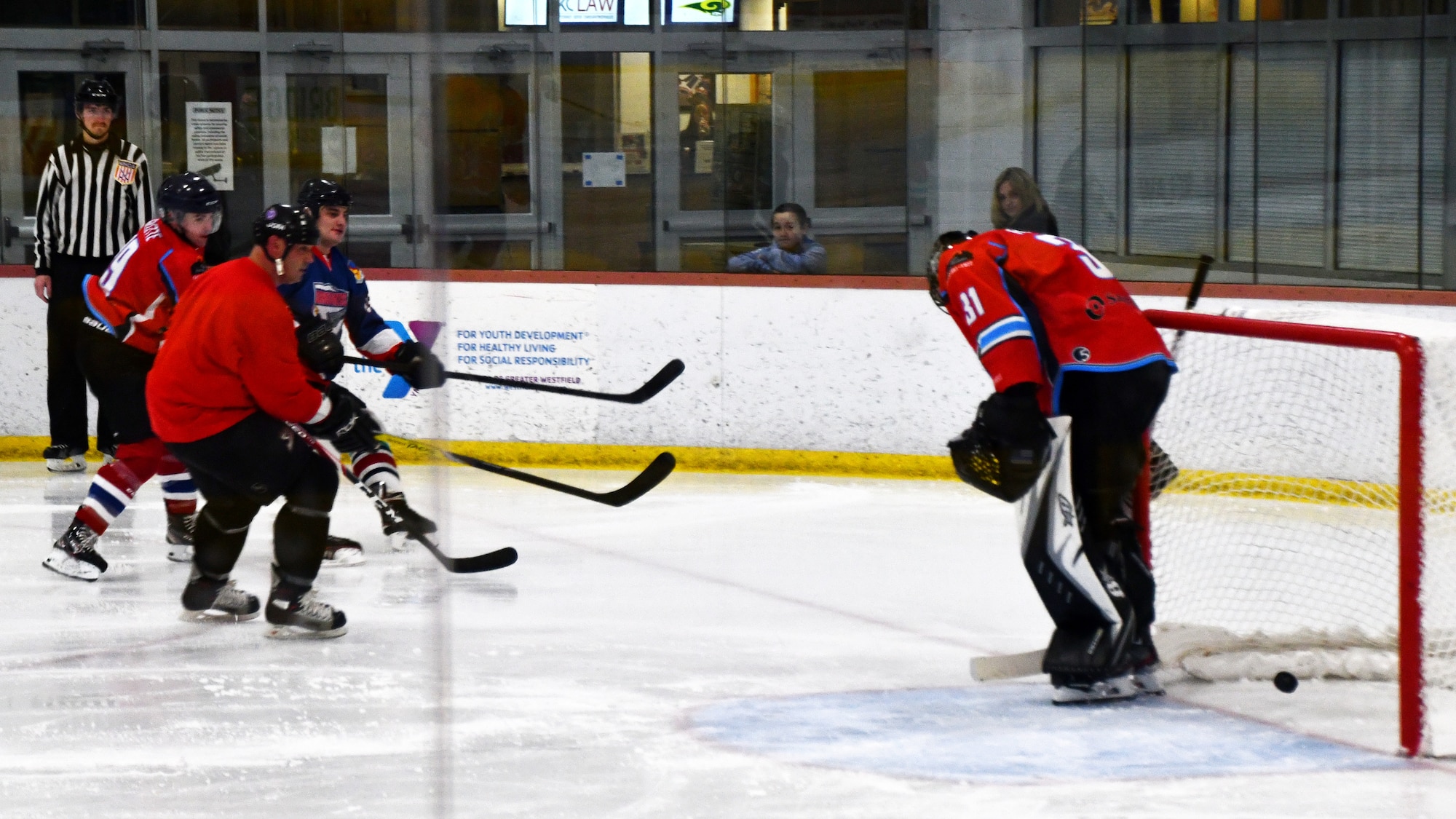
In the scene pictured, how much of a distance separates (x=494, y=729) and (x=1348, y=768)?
136 centimetres

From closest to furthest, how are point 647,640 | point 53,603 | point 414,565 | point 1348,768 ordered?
point 1348,768
point 647,640
point 53,603
point 414,565

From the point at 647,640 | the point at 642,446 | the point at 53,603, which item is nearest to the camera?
the point at 647,640

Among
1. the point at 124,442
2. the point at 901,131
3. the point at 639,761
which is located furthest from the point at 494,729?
the point at 901,131

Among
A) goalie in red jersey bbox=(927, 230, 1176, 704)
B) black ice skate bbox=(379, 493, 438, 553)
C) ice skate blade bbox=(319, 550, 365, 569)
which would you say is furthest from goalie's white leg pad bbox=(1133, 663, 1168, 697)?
ice skate blade bbox=(319, 550, 365, 569)

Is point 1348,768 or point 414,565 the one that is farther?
point 414,565

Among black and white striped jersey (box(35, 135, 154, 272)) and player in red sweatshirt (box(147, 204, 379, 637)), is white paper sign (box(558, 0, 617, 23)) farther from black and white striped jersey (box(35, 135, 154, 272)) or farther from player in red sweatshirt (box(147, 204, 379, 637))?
player in red sweatshirt (box(147, 204, 379, 637))

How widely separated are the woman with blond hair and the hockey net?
1.29 metres

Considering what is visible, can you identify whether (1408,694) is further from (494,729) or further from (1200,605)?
(494,729)

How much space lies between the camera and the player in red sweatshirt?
10.8 ft

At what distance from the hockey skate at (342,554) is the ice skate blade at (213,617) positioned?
54 cm

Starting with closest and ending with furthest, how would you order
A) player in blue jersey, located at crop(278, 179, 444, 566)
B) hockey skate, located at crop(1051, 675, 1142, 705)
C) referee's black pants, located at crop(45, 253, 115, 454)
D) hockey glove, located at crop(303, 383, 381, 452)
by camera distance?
hockey skate, located at crop(1051, 675, 1142, 705) < hockey glove, located at crop(303, 383, 381, 452) < player in blue jersey, located at crop(278, 179, 444, 566) < referee's black pants, located at crop(45, 253, 115, 454)

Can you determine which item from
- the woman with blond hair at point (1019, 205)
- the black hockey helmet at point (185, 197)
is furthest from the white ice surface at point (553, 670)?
the woman with blond hair at point (1019, 205)

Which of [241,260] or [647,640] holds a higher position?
[241,260]

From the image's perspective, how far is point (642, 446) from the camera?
19.2ft
